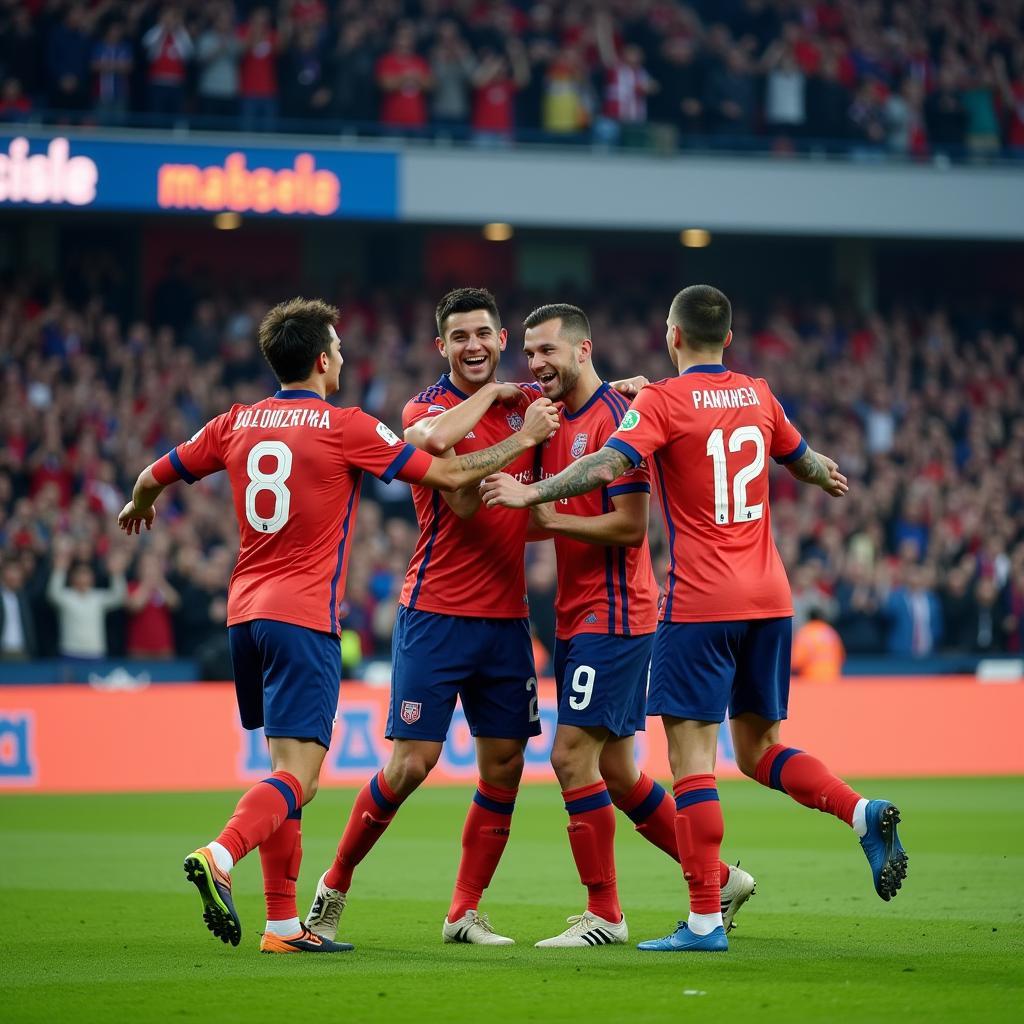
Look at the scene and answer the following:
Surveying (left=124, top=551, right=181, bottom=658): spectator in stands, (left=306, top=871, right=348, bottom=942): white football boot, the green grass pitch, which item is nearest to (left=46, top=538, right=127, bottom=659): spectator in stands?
(left=124, top=551, right=181, bottom=658): spectator in stands

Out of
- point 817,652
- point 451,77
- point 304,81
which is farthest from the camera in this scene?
point 451,77

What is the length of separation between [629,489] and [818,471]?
895 millimetres

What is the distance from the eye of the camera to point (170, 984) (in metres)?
6.18

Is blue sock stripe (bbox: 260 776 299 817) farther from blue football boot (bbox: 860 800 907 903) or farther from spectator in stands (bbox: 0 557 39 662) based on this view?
spectator in stands (bbox: 0 557 39 662)

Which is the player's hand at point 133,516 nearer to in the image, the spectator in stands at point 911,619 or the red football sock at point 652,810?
the red football sock at point 652,810

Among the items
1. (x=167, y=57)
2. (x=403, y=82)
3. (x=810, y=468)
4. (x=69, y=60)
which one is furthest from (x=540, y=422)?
(x=403, y=82)

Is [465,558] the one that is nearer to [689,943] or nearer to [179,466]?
[179,466]

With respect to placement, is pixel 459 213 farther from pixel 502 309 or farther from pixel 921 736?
pixel 921 736

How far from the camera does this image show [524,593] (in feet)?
24.8

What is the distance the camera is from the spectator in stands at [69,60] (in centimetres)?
2248

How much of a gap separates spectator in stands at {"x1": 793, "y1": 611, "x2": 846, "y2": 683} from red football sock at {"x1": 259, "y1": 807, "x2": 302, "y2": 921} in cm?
1238

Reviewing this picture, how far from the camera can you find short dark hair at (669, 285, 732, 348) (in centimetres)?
707

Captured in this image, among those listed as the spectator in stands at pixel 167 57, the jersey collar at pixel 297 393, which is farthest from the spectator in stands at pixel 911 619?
the jersey collar at pixel 297 393

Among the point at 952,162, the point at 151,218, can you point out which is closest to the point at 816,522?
the point at 952,162
